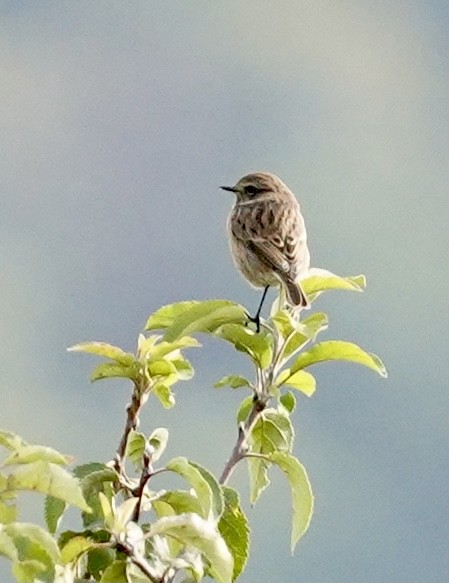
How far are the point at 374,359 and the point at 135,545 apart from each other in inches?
35.2

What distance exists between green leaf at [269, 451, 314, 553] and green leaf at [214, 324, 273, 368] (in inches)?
10.1

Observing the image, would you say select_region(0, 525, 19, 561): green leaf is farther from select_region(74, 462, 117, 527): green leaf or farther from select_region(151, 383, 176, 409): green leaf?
select_region(151, 383, 176, 409): green leaf

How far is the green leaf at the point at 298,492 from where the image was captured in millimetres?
2992

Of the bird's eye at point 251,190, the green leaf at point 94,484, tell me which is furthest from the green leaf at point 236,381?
the bird's eye at point 251,190

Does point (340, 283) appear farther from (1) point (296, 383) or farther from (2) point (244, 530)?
(2) point (244, 530)

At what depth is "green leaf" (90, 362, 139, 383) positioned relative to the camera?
3.03 metres

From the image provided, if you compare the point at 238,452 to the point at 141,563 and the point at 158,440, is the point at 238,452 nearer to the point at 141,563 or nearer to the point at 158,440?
the point at 158,440

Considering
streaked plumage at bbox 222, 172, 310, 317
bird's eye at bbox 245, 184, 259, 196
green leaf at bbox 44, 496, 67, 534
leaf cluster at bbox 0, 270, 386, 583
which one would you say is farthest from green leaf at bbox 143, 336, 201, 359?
bird's eye at bbox 245, 184, 259, 196

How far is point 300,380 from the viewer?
327 cm

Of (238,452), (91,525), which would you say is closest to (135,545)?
(91,525)

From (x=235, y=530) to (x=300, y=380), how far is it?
0.52 metres

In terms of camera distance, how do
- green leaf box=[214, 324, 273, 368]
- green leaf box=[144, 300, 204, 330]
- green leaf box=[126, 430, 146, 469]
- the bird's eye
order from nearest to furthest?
green leaf box=[126, 430, 146, 469] → green leaf box=[214, 324, 273, 368] → green leaf box=[144, 300, 204, 330] → the bird's eye

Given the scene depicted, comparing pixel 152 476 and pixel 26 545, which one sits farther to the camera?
pixel 152 476

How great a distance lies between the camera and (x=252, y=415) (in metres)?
3.01
